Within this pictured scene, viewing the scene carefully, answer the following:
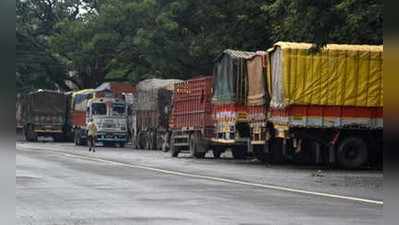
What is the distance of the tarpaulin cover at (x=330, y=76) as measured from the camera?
20.2m

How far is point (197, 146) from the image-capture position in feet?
89.8

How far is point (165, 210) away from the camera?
32.1 ft

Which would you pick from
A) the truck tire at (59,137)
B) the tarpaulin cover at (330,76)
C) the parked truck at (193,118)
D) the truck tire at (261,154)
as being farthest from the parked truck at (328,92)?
the truck tire at (59,137)

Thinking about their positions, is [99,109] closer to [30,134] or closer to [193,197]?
[30,134]

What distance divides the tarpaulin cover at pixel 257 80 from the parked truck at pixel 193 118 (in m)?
3.37

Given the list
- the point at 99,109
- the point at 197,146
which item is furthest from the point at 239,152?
the point at 99,109

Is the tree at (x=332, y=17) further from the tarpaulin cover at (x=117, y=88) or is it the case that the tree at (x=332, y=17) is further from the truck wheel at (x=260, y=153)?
the tarpaulin cover at (x=117, y=88)

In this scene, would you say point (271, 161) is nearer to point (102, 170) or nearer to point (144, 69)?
point (102, 170)

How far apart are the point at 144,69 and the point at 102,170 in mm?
27118

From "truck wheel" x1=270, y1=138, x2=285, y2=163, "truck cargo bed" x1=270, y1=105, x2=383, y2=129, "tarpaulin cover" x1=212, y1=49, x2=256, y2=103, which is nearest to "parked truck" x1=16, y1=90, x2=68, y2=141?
"tarpaulin cover" x1=212, y1=49, x2=256, y2=103

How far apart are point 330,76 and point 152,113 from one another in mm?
18971

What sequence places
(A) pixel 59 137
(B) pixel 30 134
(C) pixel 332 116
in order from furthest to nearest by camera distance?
(A) pixel 59 137
(B) pixel 30 134
(C) pixel 332 116

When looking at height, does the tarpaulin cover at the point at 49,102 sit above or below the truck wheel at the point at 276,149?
above

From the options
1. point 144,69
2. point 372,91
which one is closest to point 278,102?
point 372,91
